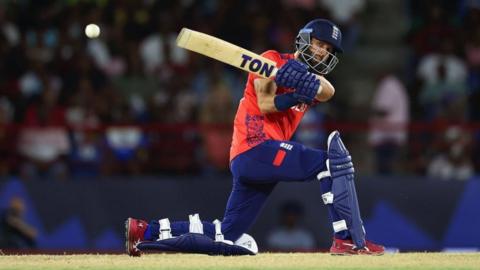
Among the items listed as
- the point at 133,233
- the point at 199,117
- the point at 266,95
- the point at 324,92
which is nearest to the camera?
the point at 324,92

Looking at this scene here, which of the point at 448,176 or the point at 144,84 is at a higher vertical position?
the point at 144,84

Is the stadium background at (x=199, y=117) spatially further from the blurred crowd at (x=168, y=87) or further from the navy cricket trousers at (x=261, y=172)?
the navy cricket trousers at (x=261, y=172)

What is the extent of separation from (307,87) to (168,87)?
7069 millimetres

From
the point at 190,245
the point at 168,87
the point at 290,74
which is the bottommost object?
the point at 190,245

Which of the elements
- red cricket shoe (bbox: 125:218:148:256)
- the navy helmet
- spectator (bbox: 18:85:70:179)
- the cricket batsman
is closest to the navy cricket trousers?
the cricket batsman

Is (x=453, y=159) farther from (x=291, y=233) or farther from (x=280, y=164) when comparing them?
(x=280, y=164)

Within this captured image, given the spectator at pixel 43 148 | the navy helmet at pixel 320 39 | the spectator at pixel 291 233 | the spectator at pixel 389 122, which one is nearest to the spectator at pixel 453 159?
the spectator at pixel 389 122

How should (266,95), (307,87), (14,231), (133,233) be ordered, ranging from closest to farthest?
(307,87) → (266,95) → (133,233) → (14,231)

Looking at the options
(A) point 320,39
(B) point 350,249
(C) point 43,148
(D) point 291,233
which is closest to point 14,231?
(C) point 43,148

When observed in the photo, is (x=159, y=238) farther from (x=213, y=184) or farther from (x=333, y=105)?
(x=333, y=105)

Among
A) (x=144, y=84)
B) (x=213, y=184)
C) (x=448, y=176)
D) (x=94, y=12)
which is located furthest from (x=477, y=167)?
(x=94, y=12)

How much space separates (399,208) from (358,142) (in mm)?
939

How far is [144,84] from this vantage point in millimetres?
16438

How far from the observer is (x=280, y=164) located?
9469 millimetres
